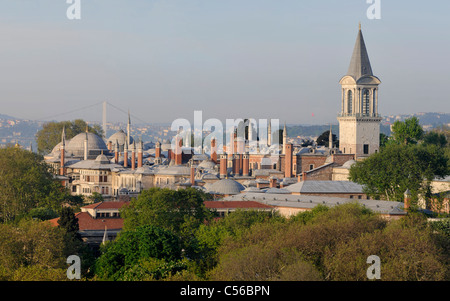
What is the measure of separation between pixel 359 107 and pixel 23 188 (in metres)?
29.3

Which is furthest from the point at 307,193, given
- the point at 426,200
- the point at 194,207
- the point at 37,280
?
the point at 37,280

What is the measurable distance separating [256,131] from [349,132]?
32141 millimetres

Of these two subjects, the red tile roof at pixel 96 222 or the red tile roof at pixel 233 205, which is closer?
the red tile roof at pixel 96 222

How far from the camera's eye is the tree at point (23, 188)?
189ft

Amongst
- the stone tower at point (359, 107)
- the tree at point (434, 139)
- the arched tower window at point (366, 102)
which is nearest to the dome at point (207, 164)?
the stone tower at point (359, 107)

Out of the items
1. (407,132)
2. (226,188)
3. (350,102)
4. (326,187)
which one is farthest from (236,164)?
(407,132)

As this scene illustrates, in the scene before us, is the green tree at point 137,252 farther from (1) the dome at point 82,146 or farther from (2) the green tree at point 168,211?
(1) the dome at point 82,146

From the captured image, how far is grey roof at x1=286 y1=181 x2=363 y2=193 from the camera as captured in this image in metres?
59.4

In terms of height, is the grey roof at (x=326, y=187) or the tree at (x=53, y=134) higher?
the tree at (x=53, y=134)

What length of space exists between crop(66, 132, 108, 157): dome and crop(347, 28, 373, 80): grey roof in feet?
115

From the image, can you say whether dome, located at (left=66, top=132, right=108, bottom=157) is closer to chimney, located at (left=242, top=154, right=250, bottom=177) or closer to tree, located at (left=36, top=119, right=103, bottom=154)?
tree, located at (left=36, top=119, right=103, bottom=154)

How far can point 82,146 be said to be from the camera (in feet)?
330

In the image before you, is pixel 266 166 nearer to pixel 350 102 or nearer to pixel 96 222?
pixel 350 102

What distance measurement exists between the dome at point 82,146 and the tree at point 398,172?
143 ft
